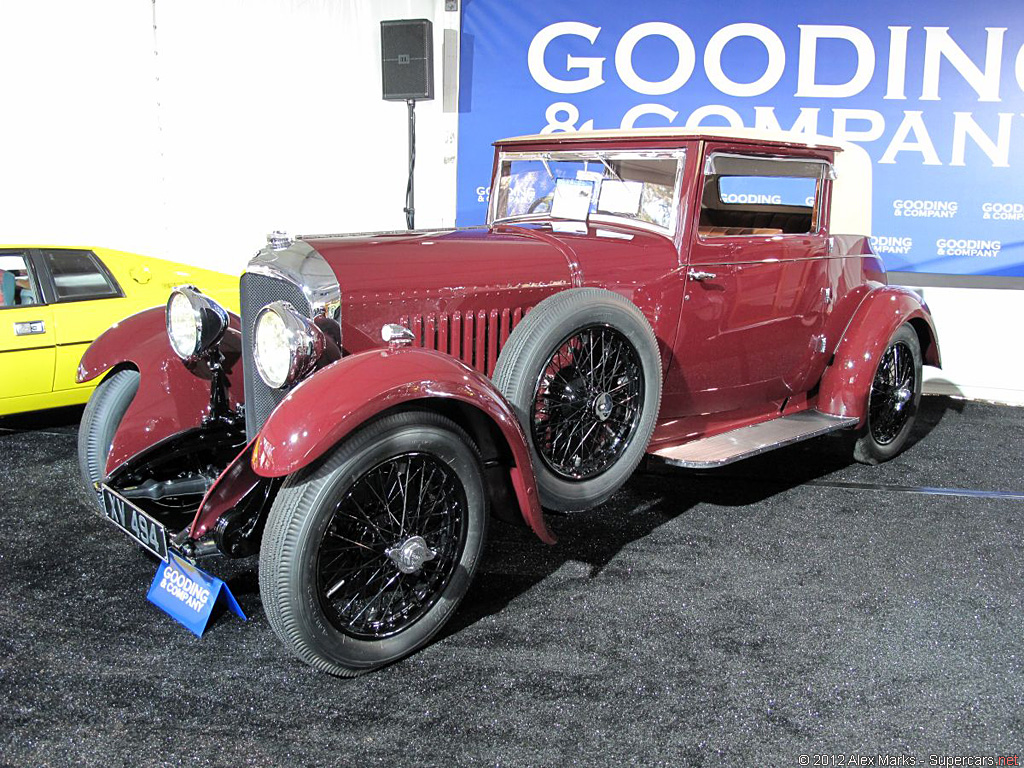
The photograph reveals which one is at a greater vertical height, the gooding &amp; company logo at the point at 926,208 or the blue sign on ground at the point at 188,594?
the gooding &amp; company logo at the point at 926,208

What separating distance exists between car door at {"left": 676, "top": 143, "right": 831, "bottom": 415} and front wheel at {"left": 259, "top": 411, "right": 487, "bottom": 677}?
1.41 m

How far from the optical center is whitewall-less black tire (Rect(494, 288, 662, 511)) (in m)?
2.84

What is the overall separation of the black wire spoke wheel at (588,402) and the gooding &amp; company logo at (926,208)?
3.82 metres

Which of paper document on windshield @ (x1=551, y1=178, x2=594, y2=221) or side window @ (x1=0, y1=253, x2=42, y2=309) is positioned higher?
paper document on windshield @ (x1=551, y1=178, x2=594, y2=221)

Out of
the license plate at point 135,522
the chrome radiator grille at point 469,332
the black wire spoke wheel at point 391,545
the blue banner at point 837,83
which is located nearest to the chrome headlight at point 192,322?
the license plate at point 135,522

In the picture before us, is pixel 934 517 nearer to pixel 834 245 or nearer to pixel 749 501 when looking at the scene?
pixel 749 501

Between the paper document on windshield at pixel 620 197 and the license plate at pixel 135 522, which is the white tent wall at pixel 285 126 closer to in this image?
the paper document on windshield at pixel 620 197

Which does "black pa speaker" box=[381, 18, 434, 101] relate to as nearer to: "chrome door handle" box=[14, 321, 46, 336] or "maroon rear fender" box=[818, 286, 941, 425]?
"chrome door handle" box=[14, 321, 46, 336]

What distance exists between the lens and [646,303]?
340cm

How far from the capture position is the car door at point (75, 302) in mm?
4598

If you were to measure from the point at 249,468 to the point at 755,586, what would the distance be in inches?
73.4

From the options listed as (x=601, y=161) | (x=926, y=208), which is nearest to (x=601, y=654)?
(x=601, y=161)

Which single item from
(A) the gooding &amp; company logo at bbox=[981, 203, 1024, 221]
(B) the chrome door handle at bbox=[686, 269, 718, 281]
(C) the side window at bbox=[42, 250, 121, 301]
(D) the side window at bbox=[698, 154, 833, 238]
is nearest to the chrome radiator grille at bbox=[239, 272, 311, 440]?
(B) the chrome door handle at bbox=[686, 269, 718, 281]

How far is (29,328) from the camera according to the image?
4488mm
